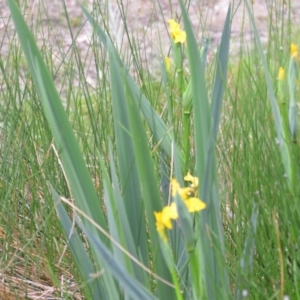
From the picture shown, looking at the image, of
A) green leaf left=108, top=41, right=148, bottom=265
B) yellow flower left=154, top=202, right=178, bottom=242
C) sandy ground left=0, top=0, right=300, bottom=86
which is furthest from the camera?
sandy ground left=0, top=0, right=300, bottom=86

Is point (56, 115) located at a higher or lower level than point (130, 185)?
higher

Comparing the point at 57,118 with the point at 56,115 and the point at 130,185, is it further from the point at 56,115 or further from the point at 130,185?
the point at 130,185

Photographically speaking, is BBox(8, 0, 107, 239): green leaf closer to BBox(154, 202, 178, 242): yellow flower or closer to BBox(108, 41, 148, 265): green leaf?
BBox(108, 41, 148, 265): green leaf

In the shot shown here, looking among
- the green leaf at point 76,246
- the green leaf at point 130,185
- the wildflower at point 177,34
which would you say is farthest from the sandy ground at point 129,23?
the green leaf at point 76,246

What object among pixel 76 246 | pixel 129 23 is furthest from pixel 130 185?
pixel 129 23

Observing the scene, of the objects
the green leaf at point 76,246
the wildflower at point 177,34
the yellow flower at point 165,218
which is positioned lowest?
the green leaf at point 76,246

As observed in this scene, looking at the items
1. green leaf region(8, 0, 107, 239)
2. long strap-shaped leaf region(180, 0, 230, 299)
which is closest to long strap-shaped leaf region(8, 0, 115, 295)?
green leaf region(8, 0, 107, 239)

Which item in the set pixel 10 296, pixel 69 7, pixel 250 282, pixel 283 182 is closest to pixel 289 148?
pixel 283 182

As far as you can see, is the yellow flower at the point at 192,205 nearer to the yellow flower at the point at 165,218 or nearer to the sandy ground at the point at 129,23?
the yellow flower at the point at 165,218

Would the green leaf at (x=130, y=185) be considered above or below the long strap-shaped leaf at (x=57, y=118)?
below

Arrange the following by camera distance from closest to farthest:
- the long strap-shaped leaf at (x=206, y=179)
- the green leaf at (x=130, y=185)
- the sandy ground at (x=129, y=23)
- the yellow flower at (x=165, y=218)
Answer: the yellow flower at (x=165, y=218) < the long strap-shaped leaf at (x=206, y=179) < the green leaf at (x=130, y=185) < the sandy ground at (x=129, y=23)

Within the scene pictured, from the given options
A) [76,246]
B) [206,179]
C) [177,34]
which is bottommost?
[76,246]
